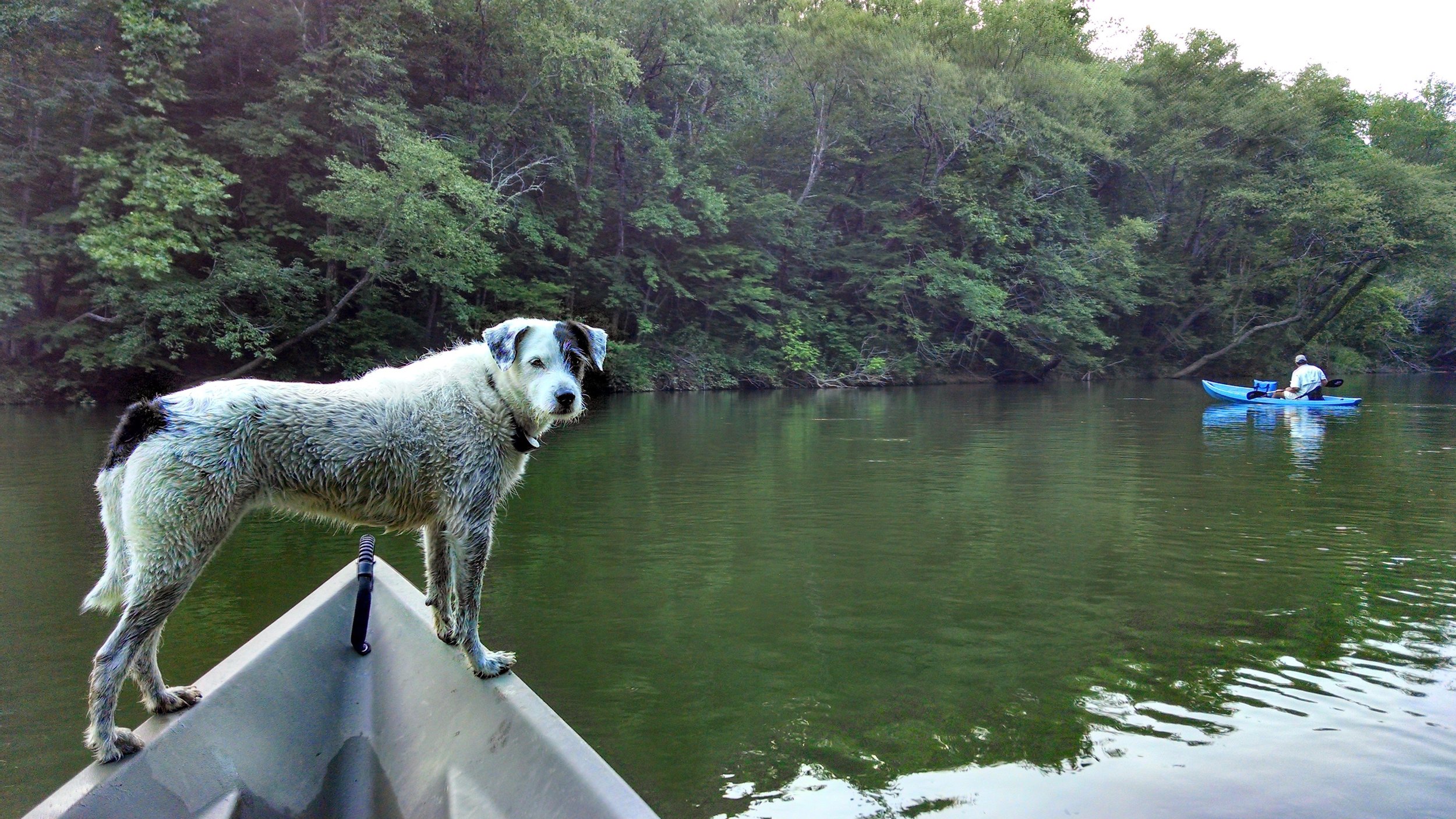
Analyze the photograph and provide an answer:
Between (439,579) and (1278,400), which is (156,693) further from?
(1278,400)

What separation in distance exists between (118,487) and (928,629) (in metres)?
4.44

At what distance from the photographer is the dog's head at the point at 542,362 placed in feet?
11.6

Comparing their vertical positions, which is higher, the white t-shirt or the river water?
the white t-shirt

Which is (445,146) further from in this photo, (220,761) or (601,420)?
(220,761)

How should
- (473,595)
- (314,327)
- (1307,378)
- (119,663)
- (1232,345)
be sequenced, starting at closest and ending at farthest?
(119,663), (473,595), (314,327), (1307,378), (1232,345)

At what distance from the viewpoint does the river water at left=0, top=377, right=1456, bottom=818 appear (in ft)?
12.8

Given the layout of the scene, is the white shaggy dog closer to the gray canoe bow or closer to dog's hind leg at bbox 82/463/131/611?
dog's hind leg at bbox 82/463/131/611

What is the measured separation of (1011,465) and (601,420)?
1011 centimetres

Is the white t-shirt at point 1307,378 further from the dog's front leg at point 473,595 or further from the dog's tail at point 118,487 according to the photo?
the dog's tail at point 118,487

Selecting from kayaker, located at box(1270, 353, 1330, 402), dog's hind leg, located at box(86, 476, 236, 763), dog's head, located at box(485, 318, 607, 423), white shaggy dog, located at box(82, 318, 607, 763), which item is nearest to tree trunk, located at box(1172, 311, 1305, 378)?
kayaker, located at box(1270, 353, 1330, 402)

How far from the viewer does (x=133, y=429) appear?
310cm

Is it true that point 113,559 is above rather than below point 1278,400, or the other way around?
above

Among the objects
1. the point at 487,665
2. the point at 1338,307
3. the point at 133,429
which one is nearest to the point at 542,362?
the point at 487,665

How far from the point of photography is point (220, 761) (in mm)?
2992
